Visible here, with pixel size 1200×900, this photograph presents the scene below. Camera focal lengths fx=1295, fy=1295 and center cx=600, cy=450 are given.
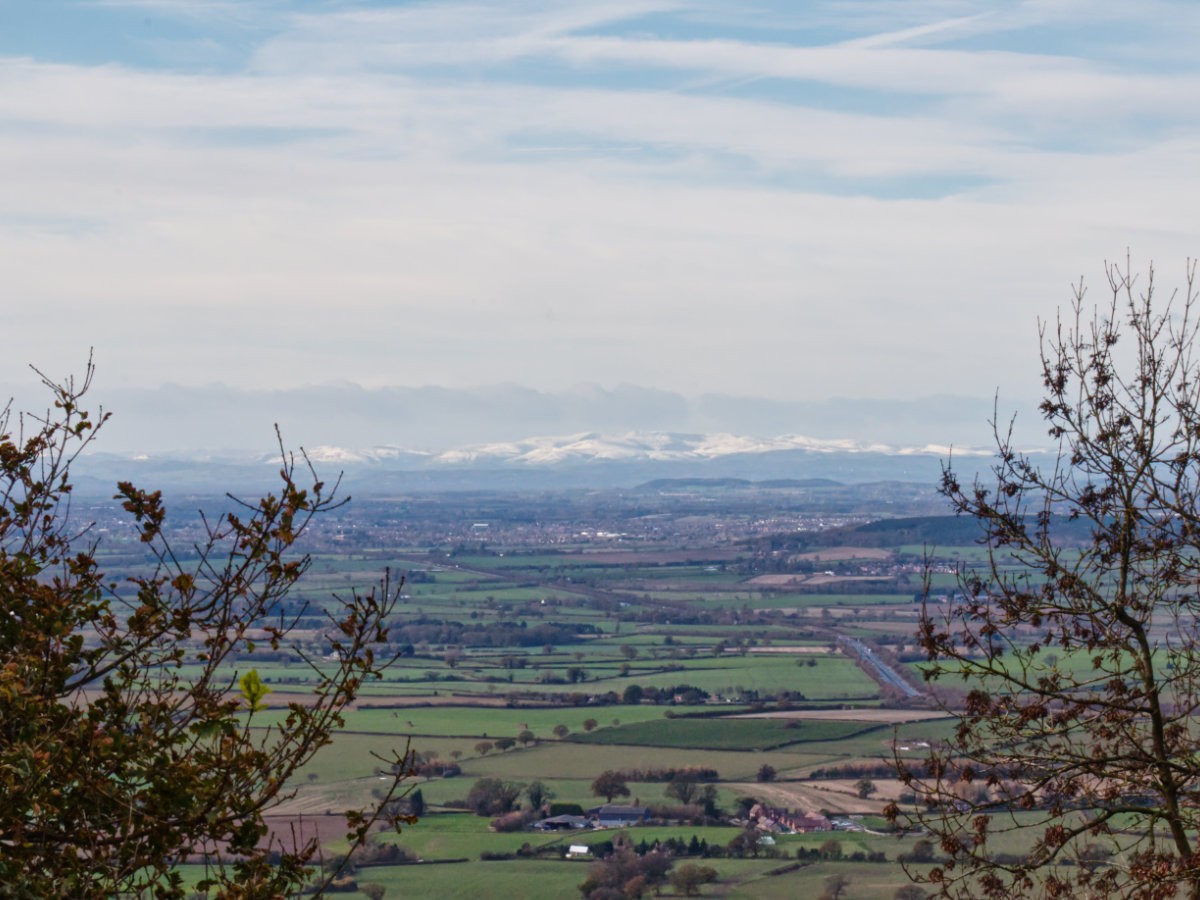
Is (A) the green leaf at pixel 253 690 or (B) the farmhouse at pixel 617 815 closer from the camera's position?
(A) the green leaf at pixel 253 690

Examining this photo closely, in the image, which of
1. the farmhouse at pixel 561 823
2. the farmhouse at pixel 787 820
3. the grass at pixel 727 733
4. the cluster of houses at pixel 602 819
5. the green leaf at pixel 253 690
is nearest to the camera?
the green leaf at pixel 253 690

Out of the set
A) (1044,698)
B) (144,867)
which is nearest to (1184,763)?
(1044,698)

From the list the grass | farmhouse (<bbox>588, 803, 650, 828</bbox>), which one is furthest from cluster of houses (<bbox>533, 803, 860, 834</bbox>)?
the grass

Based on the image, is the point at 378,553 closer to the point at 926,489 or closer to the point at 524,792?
the point at 524,792

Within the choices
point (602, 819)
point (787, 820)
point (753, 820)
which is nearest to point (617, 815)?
point (602, 819)

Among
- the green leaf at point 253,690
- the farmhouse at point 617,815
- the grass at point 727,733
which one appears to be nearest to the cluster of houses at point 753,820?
the farmhouse at point 617,815

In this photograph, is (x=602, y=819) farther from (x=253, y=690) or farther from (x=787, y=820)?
(x=253, y=690)

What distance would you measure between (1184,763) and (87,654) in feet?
16.8

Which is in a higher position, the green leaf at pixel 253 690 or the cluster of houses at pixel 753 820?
the green leaf at pixel 253 690

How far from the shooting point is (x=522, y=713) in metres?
44.3

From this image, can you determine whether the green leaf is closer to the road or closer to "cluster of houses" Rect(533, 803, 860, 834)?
"cluster of houses" Rect(533, 803, 860, 834)

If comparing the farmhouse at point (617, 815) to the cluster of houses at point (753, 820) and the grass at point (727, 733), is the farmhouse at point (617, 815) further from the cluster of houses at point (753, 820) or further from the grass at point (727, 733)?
the grass at point (727, 733)

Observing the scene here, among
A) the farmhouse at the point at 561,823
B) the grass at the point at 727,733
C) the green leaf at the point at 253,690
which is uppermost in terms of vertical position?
the green leaf at the point at 253,690

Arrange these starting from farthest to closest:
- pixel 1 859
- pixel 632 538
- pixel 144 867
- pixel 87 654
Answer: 1. pixel 632 538
2. pixel 87 654
3. pixel 144 867
4. pixel 1 859
